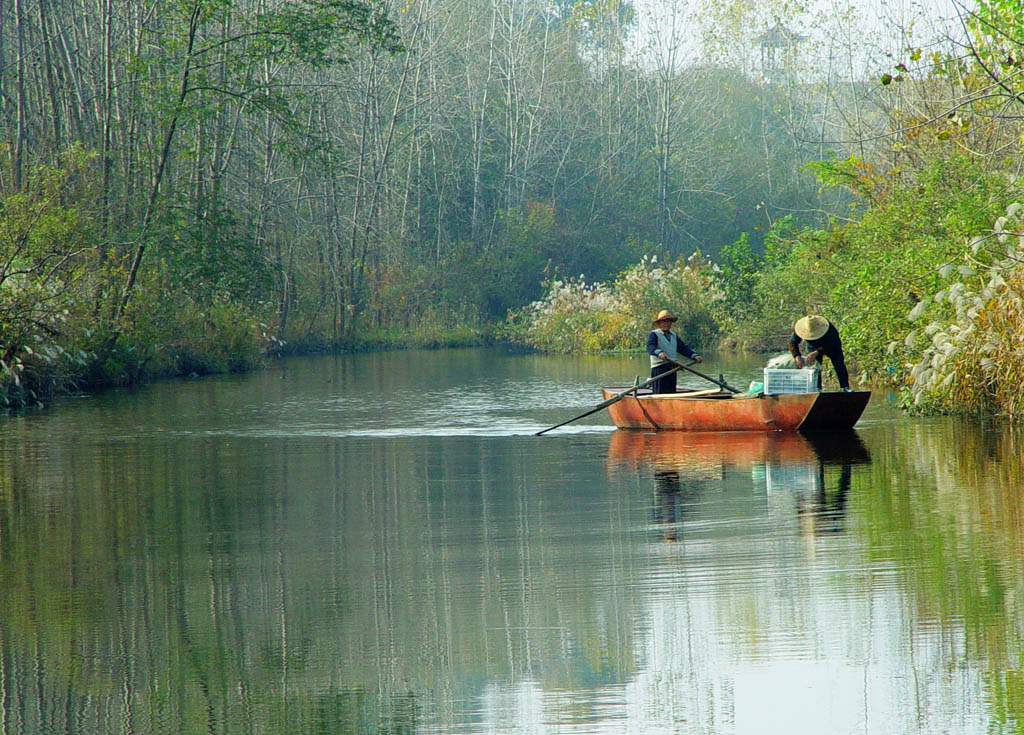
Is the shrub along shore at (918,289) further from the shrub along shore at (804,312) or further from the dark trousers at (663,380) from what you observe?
the dark trousers at (663,380)

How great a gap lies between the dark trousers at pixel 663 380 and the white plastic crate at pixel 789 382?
1.95 metres

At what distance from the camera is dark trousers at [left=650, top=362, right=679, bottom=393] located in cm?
2038

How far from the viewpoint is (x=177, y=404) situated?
26.4 meters

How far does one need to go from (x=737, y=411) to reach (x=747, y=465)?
308 cm

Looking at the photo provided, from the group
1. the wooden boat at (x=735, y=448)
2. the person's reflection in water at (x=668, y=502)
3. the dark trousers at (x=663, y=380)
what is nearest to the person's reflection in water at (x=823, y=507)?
the person's reflection in water at (x=668, y=502)

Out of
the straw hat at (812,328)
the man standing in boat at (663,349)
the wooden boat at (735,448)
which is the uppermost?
the straw hat at (812,328)

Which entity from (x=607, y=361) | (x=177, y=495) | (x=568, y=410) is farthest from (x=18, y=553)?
(x=607, y=361)

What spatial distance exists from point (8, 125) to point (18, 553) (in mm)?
26311

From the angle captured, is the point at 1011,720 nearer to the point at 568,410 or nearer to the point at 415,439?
the point at 415,439

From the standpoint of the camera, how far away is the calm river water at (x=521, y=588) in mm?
6461

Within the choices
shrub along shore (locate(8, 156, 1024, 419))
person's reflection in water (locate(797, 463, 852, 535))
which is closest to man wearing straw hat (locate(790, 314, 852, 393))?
shrub along shore (locate(8, 156, 1024, 419))

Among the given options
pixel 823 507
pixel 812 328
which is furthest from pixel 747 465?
pixel 812 328

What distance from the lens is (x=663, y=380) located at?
20.9m

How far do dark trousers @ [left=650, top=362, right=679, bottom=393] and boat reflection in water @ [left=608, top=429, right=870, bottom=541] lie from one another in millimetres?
834
